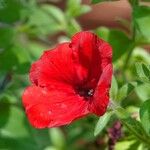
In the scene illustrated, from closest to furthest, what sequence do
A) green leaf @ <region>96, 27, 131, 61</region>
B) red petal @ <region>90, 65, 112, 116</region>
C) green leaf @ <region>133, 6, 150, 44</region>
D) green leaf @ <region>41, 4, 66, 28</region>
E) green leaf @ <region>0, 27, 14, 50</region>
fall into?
red petal @ <region>90, 65, 112, 116</region>, green leaf @ <region>133, 6, 150, 44</region>, green leaf @ <region>96, 27, 131, 61</region>, green leaf @ <region>0, 27, 14, 50</region>, green leaf @ <region>41, 4, 66, 28</region>

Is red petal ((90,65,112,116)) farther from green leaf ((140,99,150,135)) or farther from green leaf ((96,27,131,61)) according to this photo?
green leaf ((96,27,131,61))

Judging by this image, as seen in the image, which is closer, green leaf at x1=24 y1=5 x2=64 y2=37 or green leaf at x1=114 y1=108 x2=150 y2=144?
green leaf at x1=114 y1=108 x2=150 y2=144

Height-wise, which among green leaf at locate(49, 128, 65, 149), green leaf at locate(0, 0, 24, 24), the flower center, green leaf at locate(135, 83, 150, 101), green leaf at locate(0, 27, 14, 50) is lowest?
green leaf at locate(49, 128, 65, 149)

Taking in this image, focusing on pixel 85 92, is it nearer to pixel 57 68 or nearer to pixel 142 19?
pixel 57 68

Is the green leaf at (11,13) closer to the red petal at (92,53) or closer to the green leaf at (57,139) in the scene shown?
the green leaf at (57,139)

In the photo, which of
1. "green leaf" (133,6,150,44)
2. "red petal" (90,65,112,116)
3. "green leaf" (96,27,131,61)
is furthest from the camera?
"green leaf" (96,27,131,61)

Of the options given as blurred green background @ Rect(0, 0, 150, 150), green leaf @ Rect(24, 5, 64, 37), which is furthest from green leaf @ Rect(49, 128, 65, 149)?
green leaf @ Rect(24, 5, 64, 37)

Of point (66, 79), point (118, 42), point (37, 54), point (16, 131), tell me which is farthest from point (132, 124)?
point (37, 54)
